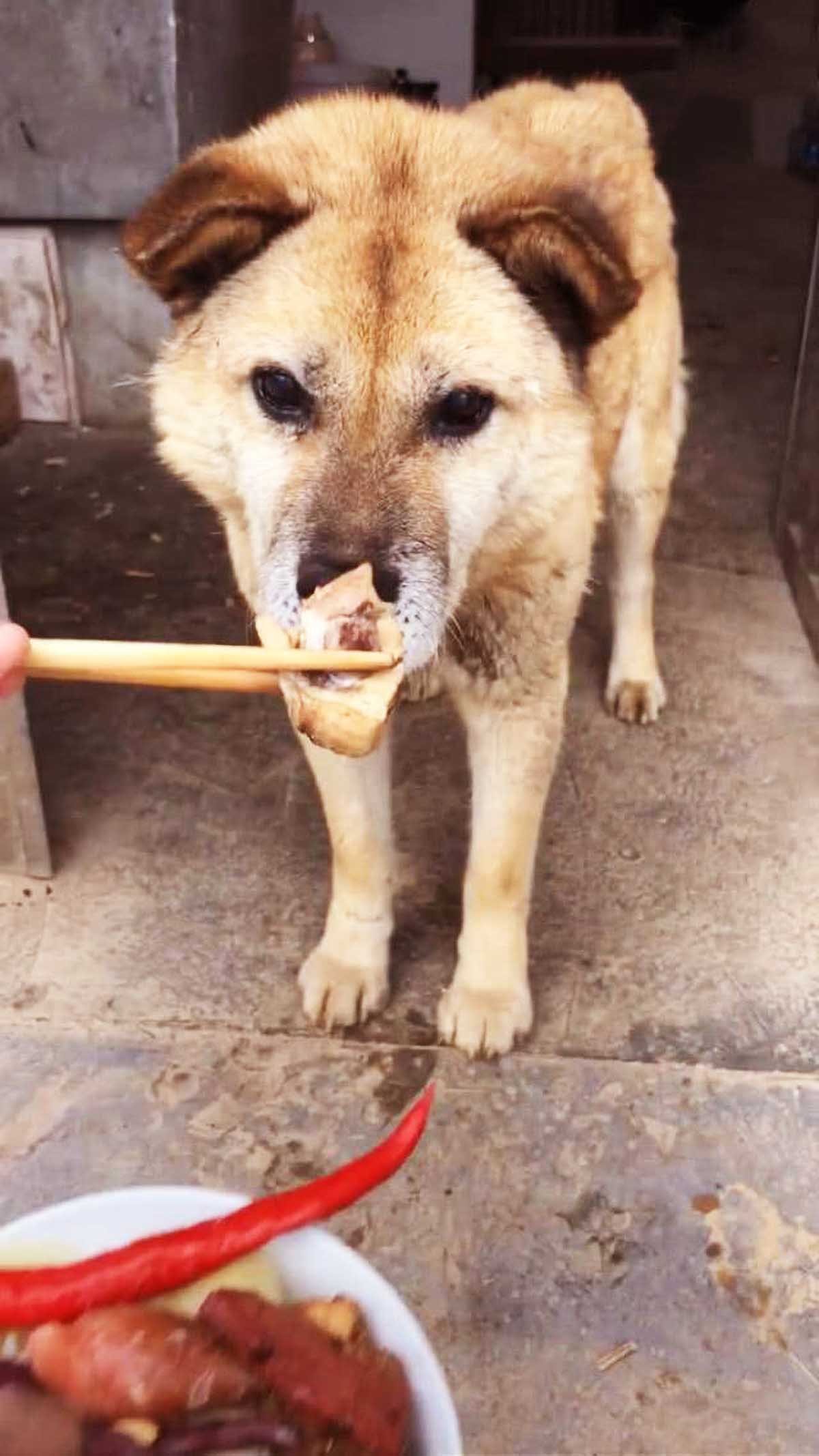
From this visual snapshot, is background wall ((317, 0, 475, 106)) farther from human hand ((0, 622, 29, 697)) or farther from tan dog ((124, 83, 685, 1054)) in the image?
human hand ((0, 622, 29, 697))

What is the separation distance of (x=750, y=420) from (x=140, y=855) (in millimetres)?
3196

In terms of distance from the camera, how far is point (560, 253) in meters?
1.81

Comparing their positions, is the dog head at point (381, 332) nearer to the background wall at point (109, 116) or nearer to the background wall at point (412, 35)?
the background wall at point (109, 116)

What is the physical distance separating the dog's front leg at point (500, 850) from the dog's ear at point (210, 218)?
0.77 meters

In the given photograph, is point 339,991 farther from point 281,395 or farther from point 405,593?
point 281,395

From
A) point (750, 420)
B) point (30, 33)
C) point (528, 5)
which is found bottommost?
point (750, 420)

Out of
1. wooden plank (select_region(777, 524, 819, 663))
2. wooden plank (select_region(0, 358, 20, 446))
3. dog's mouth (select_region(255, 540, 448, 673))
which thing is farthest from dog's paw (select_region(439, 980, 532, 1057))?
wooden plank (select_region(0, 358, 20, 446))

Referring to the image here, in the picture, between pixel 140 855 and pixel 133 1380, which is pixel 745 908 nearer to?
pixel 140 855

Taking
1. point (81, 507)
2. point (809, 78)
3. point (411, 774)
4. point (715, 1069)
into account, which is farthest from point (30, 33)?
point (809, 78)

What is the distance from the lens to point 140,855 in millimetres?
2795

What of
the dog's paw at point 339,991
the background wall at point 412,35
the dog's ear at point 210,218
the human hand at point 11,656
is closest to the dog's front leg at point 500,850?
the dog's paw at point 339,991

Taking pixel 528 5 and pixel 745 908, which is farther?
pixel 528 5

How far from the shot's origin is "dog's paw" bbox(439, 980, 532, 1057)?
2289mm

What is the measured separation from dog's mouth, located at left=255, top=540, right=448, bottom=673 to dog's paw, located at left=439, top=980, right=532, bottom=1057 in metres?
0.78
